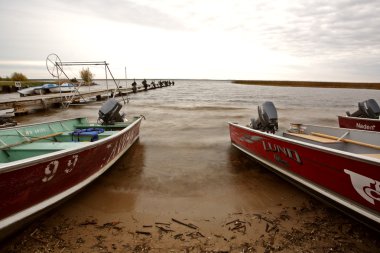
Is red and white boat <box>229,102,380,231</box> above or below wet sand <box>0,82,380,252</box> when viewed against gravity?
above

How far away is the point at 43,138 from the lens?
5727mm

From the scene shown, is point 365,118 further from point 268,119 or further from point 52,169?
point 52,169

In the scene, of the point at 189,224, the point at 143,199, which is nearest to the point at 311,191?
the point at 189,224

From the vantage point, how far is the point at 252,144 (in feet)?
20.8

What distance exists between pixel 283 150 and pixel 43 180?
443 cm

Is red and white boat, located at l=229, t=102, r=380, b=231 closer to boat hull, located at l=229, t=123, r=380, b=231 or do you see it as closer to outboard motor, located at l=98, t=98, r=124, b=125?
boat hull, located at l=229, t=123, r=380, b=231

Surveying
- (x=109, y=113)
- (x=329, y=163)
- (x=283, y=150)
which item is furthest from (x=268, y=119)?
(x=109, y=113)

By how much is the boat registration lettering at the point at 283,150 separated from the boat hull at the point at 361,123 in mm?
5299

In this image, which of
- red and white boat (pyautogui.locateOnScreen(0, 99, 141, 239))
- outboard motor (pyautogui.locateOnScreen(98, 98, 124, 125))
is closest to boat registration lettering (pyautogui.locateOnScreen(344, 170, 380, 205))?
red and white boat (pyautogui.locateOnScreen(0, 99, 141, 239))

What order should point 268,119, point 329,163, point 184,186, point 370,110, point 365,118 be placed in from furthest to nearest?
point 370,110, point 365,118, point 268,119, point 184,186, point 329,163

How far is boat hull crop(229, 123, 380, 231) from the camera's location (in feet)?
10.7

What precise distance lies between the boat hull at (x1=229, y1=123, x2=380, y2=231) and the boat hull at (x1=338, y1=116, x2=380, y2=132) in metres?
5.30

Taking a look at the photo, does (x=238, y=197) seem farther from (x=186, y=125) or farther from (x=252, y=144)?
(x=186, y=125)

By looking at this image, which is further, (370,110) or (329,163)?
(370,110)
